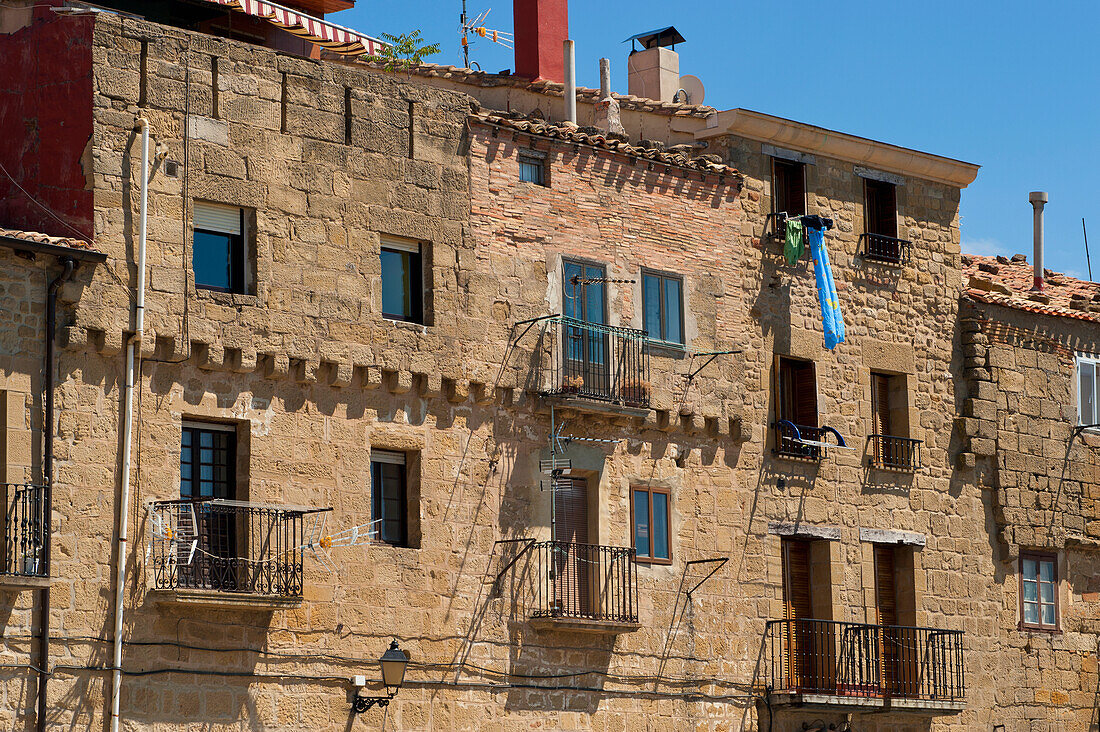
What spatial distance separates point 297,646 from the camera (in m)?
23.4

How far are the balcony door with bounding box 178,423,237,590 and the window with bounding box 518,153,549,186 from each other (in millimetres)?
5901

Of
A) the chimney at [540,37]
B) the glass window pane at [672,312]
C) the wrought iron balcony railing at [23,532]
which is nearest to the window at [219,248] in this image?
the wrought iron balcony railing at [23,532]

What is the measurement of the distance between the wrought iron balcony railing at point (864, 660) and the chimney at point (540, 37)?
30.1 ft

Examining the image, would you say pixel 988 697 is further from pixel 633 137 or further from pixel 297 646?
pixel 297 646

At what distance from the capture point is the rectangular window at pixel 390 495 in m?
24.9

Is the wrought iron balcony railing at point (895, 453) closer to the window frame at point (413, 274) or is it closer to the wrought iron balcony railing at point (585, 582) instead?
the wrought iron balcony railing at point (585, 582)

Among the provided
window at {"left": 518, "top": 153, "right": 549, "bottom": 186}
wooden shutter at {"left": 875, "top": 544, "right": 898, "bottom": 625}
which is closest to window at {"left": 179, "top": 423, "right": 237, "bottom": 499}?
window at {"left": 518, "top": 153, "right": 549, "bottom": 186}

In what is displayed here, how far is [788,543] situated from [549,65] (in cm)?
819

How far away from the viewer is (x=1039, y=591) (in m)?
32.7

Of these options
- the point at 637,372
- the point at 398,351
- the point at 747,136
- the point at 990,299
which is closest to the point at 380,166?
the point at 398,351

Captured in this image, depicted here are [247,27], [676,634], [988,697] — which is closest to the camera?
[676,634]

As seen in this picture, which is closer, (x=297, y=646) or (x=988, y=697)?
(x=297, y=646)

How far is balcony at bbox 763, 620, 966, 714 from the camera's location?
28750mm

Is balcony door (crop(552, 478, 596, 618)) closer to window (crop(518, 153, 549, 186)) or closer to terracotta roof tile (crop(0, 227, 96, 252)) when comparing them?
window (crop(518, 153, 549, 186))
